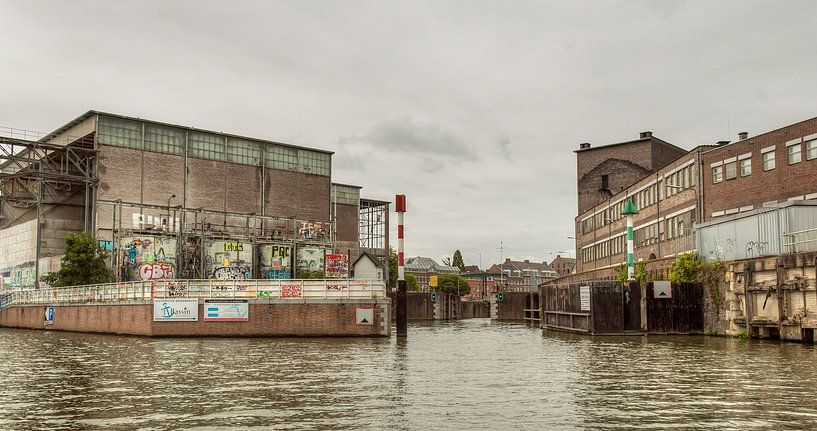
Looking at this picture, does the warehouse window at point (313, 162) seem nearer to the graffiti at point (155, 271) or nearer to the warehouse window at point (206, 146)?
the warehouse window at point (206, 146)

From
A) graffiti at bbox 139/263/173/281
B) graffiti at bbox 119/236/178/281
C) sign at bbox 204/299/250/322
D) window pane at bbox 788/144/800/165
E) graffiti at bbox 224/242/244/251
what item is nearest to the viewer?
sign at bbox 204/299/250/322

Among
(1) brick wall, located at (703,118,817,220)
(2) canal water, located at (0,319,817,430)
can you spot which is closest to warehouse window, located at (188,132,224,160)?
(1) brick wall, located at (703,118,817,220)

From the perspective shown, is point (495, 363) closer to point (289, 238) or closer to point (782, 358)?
point (782, 358)

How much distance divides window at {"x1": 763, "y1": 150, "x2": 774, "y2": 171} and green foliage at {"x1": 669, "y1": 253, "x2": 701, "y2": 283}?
987 centimetres

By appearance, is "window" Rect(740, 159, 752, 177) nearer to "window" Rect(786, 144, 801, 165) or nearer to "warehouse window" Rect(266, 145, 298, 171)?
"window" Rect(786, 144, 801, 165)

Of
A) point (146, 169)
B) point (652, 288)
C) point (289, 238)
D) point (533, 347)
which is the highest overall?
point (146, 169)

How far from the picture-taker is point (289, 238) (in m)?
93.5

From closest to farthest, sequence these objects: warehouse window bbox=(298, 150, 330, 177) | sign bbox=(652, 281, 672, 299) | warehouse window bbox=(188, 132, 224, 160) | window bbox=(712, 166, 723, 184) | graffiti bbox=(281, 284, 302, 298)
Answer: graffiti bbox=(281, 284, 302, 298) < sign bbox=(652, 281, 672, 299) < window bbox=(712, 166, 723, 184) < warehouse window bbox=(188, 132, 224, 160) < warehouse window bbox=(298, 150, 330, 177)

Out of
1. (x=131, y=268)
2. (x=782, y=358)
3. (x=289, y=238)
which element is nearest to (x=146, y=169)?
(x=131, y=268)

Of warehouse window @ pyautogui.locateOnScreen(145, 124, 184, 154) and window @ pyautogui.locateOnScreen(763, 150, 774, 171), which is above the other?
warehouse window @ pyautogui.locateOnScreen(145, 124, 184, 154)

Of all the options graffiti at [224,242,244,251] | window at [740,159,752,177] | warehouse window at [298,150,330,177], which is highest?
warehouse window at [298,150,330,177]

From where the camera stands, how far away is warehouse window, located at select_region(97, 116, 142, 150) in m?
82.2

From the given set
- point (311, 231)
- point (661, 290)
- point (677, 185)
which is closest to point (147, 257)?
point (311, 231)

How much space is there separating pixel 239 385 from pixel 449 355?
12.5 m
